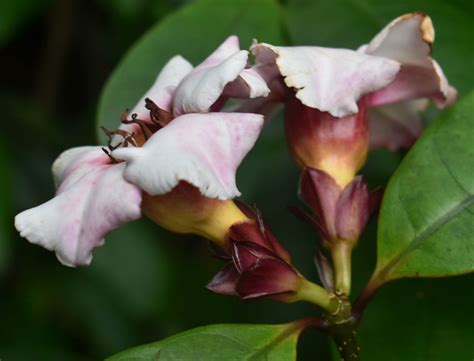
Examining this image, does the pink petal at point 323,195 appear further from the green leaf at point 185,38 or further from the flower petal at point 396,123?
the green leaf at point 185,38

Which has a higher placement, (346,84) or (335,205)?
(346,84)

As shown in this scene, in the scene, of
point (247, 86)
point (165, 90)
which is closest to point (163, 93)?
point (165, 90)

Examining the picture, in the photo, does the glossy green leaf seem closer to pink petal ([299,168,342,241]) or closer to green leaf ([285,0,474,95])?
green leaf ([285,0,474,95])

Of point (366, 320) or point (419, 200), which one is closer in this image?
point (419, 200)

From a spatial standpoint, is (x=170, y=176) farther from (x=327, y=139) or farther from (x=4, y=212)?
(x=4, y=212)

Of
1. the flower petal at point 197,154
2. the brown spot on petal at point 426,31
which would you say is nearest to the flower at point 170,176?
the flower petal at point 197,154

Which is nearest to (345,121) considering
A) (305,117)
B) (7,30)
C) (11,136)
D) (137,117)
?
(305,117)

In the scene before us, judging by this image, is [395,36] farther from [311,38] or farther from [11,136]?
[11,136]
